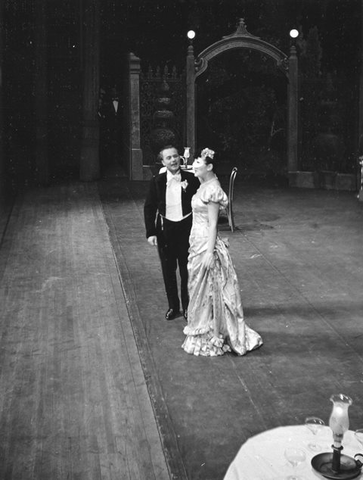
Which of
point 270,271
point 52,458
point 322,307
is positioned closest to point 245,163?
point 270,271

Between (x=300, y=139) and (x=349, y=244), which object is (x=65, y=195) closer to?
(x=300, y=139)

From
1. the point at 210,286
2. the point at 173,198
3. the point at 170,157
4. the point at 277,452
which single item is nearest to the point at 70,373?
the point at 210,286

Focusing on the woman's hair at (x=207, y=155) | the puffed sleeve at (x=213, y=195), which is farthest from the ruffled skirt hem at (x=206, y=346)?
the woman's hair at (x=207, y=155)

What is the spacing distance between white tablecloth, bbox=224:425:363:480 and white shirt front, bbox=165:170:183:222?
12.6 feet

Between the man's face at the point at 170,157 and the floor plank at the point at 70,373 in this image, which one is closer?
the floor plank at the point at 70,373

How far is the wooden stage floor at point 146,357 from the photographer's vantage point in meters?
5.30

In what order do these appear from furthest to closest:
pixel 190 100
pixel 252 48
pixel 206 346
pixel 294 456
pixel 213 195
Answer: pixel 190 100, pixel 252 48, pixel 206 346, pixel 213 195, pixel 294 456

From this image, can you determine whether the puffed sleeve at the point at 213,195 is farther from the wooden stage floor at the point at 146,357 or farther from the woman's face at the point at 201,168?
the wooden stage floor at the point at 146,357

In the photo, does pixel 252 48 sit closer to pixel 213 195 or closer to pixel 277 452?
pixel 213 195

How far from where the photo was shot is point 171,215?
7672mm

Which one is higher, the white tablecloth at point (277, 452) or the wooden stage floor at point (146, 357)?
the white tablecloth at point (277, 452)

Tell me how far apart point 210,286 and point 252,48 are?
10551 millimetres

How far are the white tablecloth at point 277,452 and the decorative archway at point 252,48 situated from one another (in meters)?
12.9

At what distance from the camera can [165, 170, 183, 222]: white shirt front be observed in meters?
7.59
